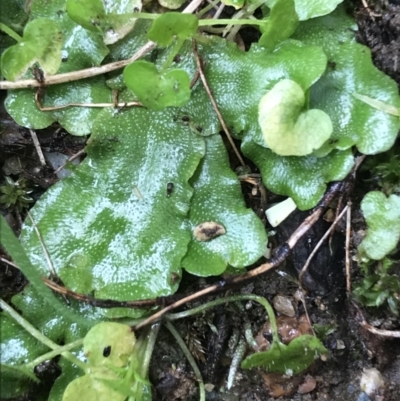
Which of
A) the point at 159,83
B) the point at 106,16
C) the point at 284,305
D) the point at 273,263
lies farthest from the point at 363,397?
the point at 106,16

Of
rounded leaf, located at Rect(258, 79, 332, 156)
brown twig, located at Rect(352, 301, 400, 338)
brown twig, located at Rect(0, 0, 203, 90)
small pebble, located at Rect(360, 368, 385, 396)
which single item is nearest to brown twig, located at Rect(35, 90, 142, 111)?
brown twig, located at Rect(0, 0, 203, 90)

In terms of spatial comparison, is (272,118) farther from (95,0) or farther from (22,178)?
(22,178)

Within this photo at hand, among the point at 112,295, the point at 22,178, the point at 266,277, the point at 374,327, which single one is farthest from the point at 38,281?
the point at 374,327

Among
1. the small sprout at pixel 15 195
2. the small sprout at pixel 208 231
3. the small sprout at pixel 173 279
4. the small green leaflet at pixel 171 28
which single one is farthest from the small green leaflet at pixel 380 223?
the small sprout at pixel 15 195

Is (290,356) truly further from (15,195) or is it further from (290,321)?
(15,195)

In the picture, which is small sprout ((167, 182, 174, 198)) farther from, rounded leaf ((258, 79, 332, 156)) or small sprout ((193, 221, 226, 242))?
rounded leaf ((258, 79, 332, 156))

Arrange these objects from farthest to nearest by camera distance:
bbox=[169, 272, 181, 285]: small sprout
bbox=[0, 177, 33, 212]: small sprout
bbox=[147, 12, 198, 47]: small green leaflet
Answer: bbox=[0, 177, 33, 212]: small sprout, bbox=[169, 272, 181, 285]: small sprout, bbox=[147, 12, 198, 47]: small green leaflet
